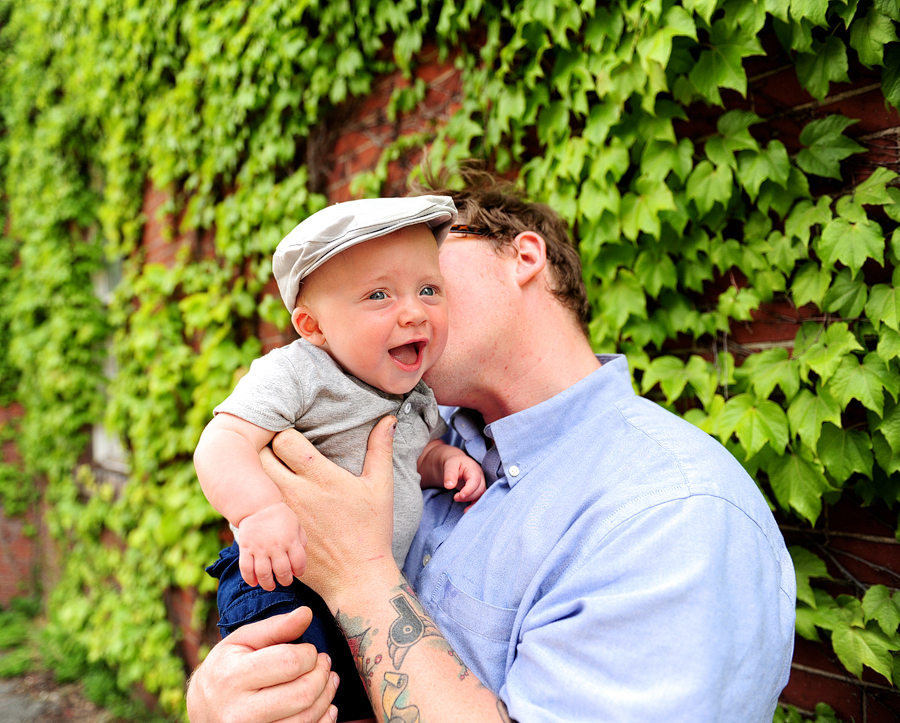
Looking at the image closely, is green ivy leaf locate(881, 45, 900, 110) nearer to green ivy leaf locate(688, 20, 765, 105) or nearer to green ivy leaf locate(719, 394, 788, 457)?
green ivy leaf locate(688, 20, 765, 105)

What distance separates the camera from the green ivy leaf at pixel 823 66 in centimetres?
145

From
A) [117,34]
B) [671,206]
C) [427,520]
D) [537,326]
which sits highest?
[117,34]

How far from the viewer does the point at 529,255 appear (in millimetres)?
1705

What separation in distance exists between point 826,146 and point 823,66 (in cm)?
19

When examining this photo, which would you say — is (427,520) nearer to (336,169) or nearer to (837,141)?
(837,141)

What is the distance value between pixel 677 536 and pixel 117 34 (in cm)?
530

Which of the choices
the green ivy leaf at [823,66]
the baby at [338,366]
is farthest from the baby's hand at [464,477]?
the green ivy leaf at [823,66]

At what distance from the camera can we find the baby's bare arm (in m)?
1.09

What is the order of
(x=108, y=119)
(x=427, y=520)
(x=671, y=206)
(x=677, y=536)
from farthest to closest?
(x=108, y=119), (x=671, y=206), (x=427, y=520), (x=677, y=536)

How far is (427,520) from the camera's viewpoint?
1619mm

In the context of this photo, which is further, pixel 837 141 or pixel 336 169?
pixel 336 169

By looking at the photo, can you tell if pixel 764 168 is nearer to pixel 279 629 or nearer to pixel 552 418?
pixel 552 418

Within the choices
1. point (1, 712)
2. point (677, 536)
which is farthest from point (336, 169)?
point (1, 712)

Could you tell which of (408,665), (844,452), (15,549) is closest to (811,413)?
(844,452)
